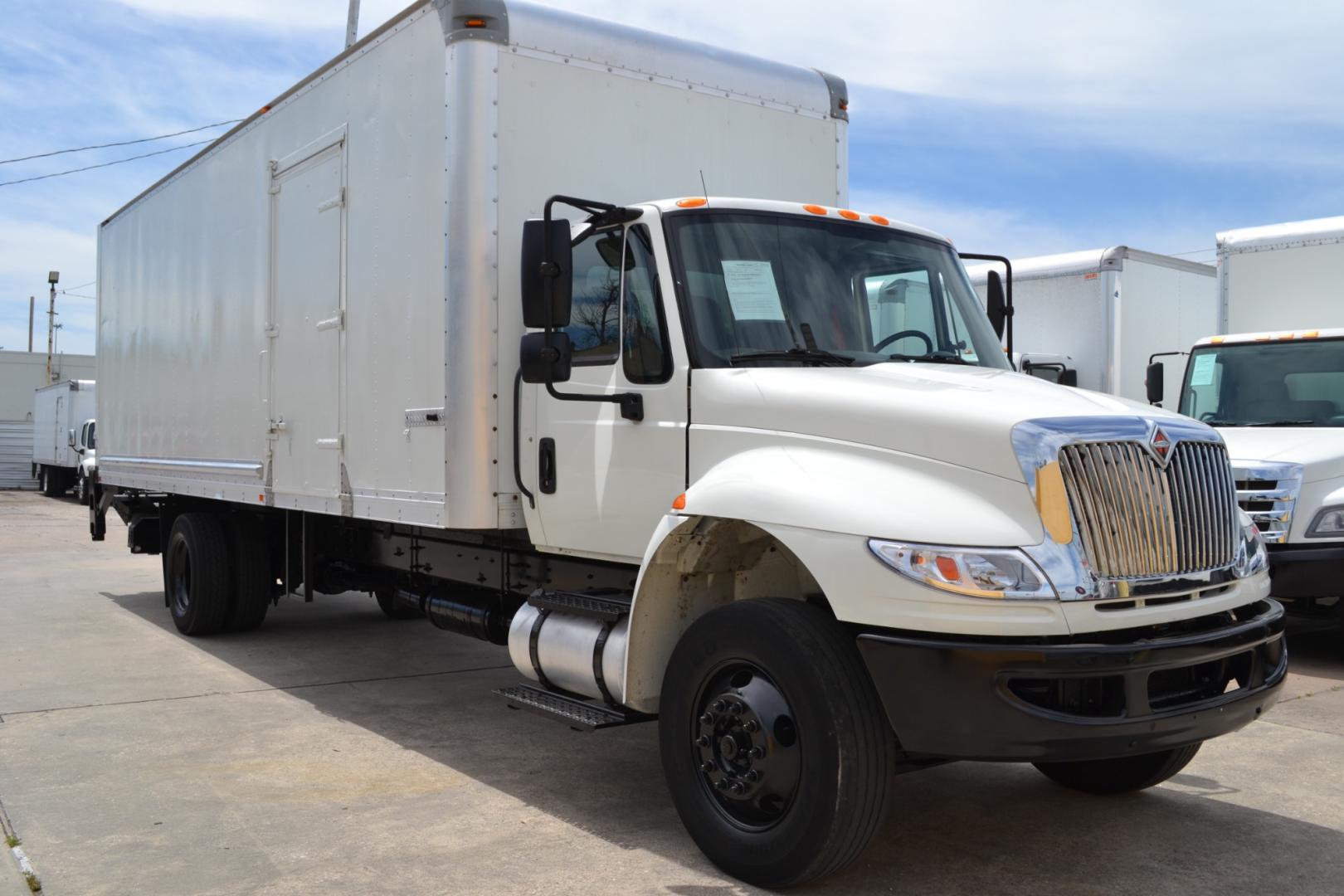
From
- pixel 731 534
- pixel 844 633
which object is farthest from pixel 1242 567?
pixel 731 534

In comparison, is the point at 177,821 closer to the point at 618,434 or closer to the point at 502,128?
the point at 618,434

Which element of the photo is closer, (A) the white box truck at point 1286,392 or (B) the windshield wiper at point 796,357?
(B) the windshield wiper at point 796,357

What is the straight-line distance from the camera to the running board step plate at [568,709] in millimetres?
5016

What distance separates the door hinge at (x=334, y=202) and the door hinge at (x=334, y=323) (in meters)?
0.63

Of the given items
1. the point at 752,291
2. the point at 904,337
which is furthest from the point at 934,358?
the point at 752,291

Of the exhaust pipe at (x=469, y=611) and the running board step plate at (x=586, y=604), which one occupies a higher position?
the running board step plate at (x=586, y=604)

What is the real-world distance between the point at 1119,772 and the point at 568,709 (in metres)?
2.41

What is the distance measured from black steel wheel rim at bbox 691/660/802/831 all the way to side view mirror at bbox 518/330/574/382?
54.3 inches

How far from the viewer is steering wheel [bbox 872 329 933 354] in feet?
16.6

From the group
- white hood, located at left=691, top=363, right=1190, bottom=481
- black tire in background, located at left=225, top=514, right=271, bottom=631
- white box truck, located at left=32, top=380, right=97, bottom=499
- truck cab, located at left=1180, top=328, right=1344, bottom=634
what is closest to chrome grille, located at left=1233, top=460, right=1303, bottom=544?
truck cab, located at left=1180, top=328, right=1344, bottom=634

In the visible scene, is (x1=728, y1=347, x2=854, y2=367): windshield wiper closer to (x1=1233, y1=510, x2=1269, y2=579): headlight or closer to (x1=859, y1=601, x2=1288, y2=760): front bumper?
(x1=859, y1=601, x2=1288, y2=760): front bumper

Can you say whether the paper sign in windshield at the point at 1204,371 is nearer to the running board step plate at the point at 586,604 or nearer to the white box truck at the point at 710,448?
the white box truck at the point at 710,448

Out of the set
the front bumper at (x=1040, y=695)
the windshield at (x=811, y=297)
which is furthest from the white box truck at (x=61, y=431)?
the front bumper at (x=1040, y=695)

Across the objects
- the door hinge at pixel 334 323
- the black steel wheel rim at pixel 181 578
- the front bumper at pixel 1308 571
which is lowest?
the black steel wheel rim at pixel 181 578
